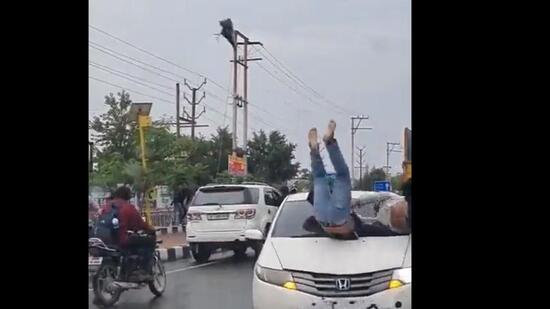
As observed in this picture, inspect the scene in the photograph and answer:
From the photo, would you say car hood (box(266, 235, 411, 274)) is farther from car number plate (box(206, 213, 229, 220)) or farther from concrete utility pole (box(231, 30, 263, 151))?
concrete utility pole (box(231, 30, 263, 151))

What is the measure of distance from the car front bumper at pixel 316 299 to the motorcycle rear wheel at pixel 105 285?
0.53 metres

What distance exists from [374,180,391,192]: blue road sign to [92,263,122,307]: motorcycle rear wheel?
3.43 feet

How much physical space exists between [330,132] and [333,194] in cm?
24

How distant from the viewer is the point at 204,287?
267 centimetres

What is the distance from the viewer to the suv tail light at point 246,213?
2.67 m

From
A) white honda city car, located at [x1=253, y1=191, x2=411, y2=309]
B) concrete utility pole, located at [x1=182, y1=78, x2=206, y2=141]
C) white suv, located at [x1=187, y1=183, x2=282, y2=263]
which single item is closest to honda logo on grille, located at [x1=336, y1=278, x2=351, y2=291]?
white honda city car, located at [x1=253, y1=191, x2=411, y2=309]

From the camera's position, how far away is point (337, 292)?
2592 millimetres

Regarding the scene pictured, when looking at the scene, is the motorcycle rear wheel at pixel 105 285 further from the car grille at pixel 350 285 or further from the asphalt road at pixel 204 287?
the car grille at pixel 350 285

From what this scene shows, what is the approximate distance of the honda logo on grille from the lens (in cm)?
259
